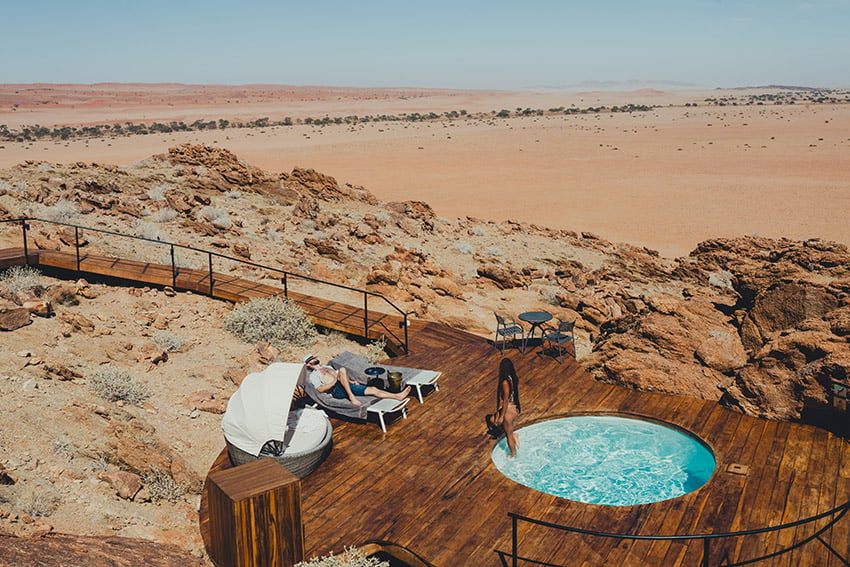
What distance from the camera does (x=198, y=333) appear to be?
584 inches

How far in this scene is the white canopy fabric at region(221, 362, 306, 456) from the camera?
864 cm

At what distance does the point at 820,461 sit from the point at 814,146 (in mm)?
68344

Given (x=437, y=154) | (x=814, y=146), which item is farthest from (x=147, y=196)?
(x=814, y=146)

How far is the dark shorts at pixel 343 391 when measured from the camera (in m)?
10.9

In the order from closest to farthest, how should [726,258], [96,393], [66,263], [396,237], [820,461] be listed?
[820,461]
[96,393]
[66,263]
[726,258]
[396,237]

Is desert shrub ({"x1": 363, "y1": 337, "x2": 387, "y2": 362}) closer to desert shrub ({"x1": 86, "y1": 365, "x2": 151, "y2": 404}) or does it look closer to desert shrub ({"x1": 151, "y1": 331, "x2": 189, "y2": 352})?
desert shrub ({"x1": 151, "y1": 331, "x2": 189, "y2": 352})

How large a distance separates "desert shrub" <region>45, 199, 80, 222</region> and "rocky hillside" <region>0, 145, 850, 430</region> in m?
0.06

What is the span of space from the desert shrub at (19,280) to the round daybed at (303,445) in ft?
26.4

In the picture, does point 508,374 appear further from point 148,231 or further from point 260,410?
point 148,231

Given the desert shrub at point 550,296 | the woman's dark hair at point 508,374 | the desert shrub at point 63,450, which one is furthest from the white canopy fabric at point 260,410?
the desert shrub at point 550,296

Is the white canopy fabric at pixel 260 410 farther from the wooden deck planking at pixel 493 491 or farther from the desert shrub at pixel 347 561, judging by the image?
the desert shrub at pixel 347 561

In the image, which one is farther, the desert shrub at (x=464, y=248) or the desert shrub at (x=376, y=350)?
the desert shrub at (x=464, y=248)

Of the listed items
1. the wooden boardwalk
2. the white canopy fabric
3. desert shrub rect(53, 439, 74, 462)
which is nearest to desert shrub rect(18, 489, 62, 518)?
desert shrub rect(53, 439, 74, 462)

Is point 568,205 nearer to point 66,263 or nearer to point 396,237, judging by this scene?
point 396,237
